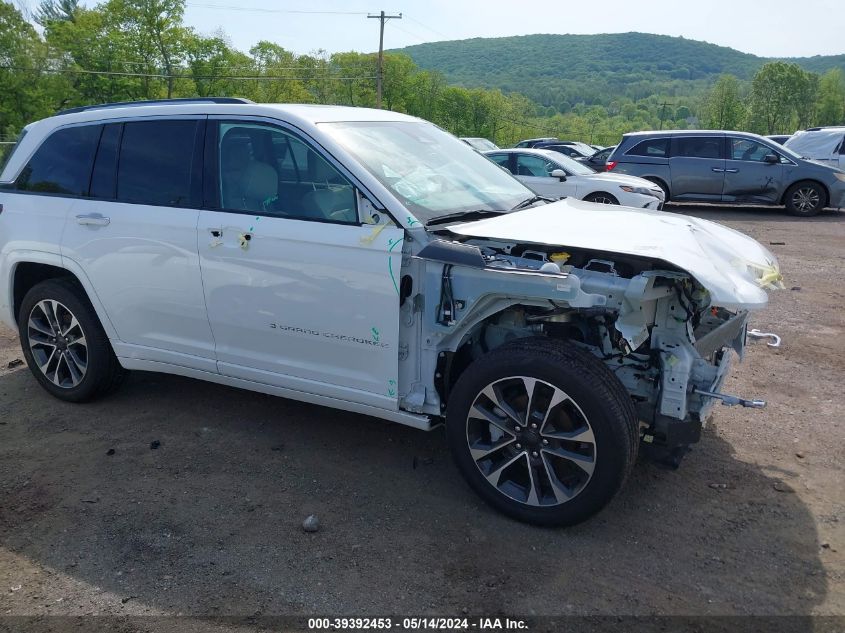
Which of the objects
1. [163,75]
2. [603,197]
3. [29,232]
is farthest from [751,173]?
[163,75]

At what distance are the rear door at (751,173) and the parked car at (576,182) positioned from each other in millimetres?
2656

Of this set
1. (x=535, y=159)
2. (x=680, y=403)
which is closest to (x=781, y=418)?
(x=680, y=403)

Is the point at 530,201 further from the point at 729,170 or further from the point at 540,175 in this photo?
the point at 729,170

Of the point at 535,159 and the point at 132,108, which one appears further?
the point at 535,159

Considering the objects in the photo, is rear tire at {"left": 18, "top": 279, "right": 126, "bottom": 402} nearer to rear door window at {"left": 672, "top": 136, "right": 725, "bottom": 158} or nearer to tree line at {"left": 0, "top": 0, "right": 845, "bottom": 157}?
rear door window at {"left": 672, "top": 136, "right": 725, "bottom": 158}

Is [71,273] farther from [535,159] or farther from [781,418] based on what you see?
[535,159]

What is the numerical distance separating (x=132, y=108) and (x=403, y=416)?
2703 millimetres

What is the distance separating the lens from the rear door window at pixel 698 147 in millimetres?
15047

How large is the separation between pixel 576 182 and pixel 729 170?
424 cm

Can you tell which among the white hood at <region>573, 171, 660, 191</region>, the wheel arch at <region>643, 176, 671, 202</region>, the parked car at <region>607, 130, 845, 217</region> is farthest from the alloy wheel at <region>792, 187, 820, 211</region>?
the white hood at <region>573, 171, 660, 191</region>

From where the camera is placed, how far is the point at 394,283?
11.2 feet

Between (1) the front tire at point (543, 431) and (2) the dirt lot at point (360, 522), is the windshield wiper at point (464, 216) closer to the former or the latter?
(1) the front tire at point (543, 431)

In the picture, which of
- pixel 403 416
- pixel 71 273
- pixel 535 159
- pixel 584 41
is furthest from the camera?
pixel 584 41

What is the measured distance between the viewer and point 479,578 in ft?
9.89
